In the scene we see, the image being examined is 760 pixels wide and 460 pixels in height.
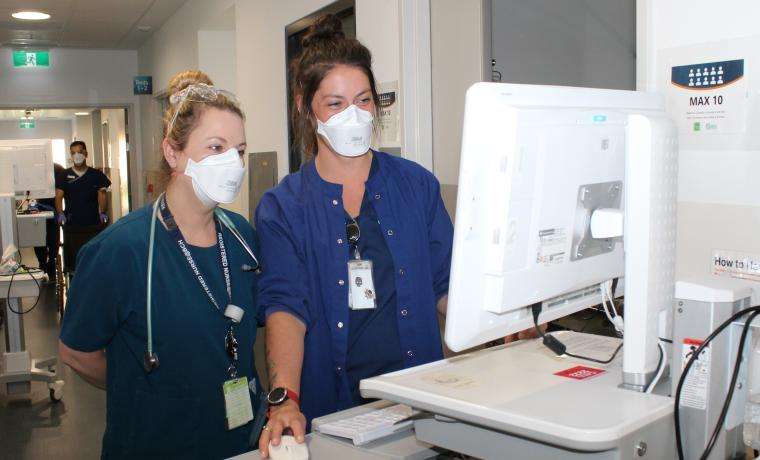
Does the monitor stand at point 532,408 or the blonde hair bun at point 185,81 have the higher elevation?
the blonde hair bun at point 185,81

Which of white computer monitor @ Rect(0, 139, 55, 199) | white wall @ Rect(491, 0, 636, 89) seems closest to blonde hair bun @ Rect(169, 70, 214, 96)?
white wall @ Rect(491, 0, 636, 89)

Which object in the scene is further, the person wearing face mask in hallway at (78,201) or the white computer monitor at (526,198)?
the person wearing face mask in hallway at (78,201)

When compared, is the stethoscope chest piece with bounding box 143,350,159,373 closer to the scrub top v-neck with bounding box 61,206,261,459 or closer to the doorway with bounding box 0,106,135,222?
the scrub top v-neck with bounding box 61,206,261,459

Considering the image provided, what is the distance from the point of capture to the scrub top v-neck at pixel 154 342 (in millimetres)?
1690

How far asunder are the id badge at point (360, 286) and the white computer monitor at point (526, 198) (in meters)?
0.55

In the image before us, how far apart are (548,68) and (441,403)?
9.10ft

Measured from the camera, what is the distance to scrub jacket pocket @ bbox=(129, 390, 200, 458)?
169 cm

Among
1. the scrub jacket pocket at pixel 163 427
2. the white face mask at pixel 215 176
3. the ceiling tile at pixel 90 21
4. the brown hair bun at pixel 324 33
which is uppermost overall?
the ceiling tile at pixel 90 21

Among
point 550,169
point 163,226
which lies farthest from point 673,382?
point 163,226

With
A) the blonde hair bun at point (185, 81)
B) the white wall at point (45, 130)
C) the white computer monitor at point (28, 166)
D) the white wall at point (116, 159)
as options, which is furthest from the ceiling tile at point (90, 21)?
the white wall at point (45, 130)

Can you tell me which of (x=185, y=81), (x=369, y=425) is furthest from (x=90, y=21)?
(x=369, y=425)

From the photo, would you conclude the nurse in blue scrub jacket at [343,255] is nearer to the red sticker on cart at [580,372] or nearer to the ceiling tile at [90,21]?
the red sticker on cart at [580,372]

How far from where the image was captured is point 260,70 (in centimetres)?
486

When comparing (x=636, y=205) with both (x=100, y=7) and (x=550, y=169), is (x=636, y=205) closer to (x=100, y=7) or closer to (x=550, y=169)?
(x=550, y=169)
